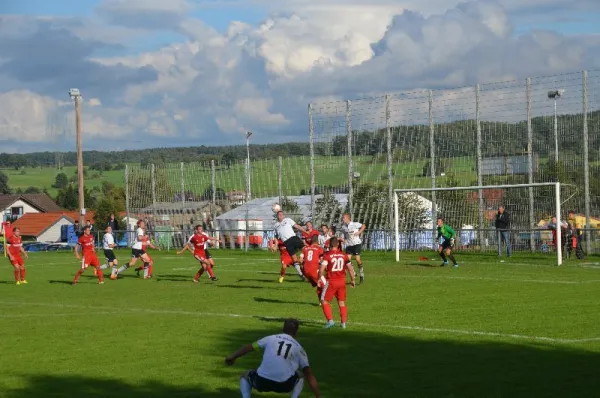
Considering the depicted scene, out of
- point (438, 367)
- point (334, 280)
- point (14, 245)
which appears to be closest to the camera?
point (438, 367)

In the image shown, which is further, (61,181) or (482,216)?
(61,181)

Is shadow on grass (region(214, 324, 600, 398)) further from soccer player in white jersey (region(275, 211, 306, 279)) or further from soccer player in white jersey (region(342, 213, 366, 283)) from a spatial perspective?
soccer player in white jersey (region(342, 213, 366, 283))

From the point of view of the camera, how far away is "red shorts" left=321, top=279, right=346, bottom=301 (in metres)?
19.5

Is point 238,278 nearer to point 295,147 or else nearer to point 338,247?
point 338,247

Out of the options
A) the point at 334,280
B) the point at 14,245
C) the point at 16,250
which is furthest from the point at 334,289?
the point at 16,250

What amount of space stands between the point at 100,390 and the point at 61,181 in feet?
562

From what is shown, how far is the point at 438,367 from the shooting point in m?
15.1

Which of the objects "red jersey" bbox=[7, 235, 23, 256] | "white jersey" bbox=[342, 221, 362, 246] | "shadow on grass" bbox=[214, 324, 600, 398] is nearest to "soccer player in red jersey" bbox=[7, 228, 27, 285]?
"red jersey" bbox=[7, 235, 23, 256]

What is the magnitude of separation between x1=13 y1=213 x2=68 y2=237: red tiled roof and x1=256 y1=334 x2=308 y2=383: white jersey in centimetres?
10501

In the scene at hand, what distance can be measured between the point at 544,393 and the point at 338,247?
7.57 meters

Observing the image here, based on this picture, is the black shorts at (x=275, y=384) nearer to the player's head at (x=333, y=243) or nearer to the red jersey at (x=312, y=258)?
the player's head at (x=333, y=243)

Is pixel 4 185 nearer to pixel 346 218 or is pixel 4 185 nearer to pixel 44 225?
pixel 44 225

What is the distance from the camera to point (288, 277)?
109 ft

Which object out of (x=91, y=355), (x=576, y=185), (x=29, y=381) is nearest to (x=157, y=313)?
(x=91, y=355)
